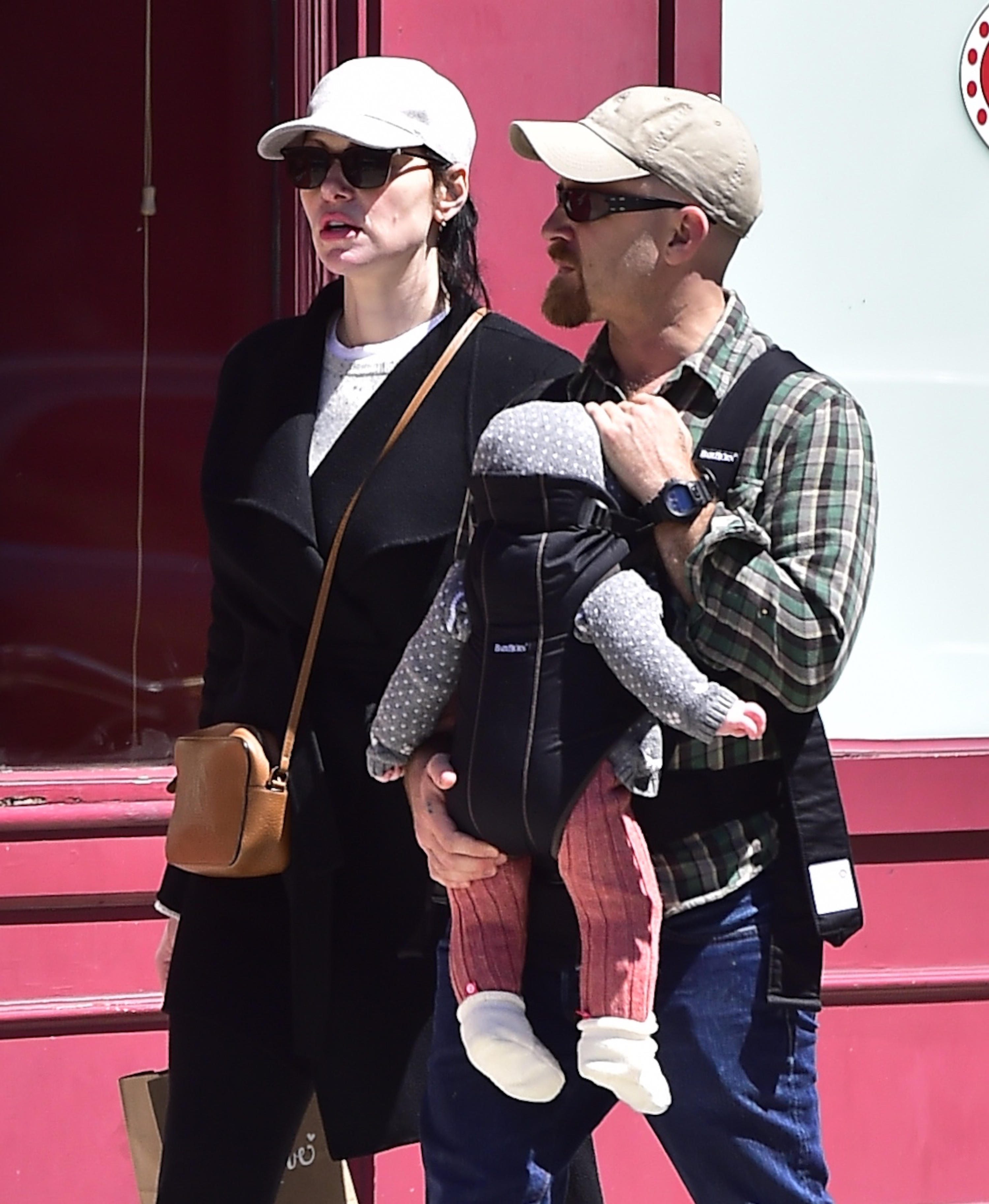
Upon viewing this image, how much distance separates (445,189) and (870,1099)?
86.1 inches

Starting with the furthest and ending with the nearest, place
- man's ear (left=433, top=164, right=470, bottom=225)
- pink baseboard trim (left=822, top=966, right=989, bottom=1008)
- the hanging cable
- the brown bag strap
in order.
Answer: the hanging cable < pink baseboard trim (left=822, top=966, right=989, bottom=1008) < man's ear (left=433, top=164, right=470, bottom=225) < the brown bag strap

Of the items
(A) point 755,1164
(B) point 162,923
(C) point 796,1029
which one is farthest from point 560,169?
(B) point 162,923

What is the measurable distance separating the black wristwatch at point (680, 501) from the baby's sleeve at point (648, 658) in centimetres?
9

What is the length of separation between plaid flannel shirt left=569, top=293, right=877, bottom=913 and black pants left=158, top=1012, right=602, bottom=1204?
31.6 inches

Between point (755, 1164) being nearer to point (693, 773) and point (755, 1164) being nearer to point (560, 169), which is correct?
point (693, 773)

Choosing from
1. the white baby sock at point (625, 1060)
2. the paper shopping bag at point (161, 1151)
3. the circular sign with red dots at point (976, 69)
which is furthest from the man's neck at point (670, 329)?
the circular sign with red dots at point (976, 69)

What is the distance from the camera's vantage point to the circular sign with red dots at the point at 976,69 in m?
4.11

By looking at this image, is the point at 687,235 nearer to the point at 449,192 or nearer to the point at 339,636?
the point at 449,192

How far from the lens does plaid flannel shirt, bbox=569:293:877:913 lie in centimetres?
214

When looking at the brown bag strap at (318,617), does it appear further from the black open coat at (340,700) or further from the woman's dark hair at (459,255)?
the woman's dark hair at (459,255)

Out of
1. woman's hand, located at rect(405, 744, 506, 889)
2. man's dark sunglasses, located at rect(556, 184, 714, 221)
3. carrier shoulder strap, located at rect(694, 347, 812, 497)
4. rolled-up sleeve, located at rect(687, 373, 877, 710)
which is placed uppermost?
man's dark sunglasses, located at rect(556, 184, 714, 221)

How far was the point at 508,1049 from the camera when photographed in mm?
2250

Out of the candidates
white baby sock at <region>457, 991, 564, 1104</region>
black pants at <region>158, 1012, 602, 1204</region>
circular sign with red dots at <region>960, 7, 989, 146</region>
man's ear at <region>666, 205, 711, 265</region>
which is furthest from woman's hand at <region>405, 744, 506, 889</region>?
circular sign with red dots at <region>960, 7, 989, 146</region>

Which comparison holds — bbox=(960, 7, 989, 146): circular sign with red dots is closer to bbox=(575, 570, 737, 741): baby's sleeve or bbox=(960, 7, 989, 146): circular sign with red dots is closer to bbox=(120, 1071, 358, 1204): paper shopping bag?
bbox=(575, 570, 737, 741): baby's sleeve
